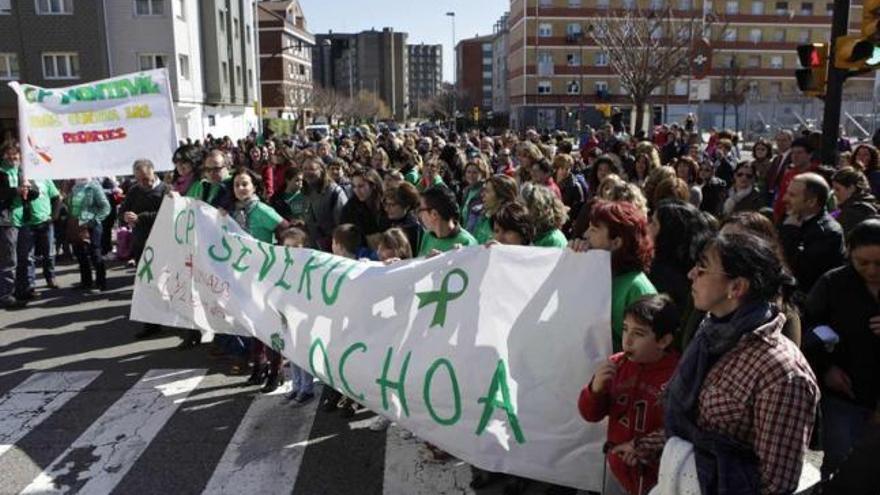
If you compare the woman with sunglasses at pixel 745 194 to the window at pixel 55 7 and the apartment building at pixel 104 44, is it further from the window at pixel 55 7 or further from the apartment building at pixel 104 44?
the window at pixel 55 7

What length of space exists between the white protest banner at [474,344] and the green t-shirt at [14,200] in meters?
5.81

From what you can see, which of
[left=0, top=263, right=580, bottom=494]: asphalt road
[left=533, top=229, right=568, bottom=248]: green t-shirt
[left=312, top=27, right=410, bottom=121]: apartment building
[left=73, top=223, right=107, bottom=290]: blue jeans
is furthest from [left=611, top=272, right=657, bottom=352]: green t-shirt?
[left=312, top=27, right=410, bottom=121]: apartment building

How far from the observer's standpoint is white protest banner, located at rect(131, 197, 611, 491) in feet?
11.5

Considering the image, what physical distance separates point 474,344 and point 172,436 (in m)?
2.56

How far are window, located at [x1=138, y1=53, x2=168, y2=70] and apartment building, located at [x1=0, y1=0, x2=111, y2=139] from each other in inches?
64.5

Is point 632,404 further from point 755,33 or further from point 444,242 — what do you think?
point 755,33

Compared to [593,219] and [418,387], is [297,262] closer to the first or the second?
[418,387]

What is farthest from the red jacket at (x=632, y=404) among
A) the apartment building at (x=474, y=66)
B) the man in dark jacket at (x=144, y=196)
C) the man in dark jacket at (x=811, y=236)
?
the apartment building at (x=474, y=66)

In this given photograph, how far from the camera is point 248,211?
262 inches

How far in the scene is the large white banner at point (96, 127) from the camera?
27.2ft

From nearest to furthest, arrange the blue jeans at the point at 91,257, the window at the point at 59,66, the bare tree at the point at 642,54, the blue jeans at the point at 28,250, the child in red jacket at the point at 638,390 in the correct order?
1. the child in red jacket at the point at 638,390
2. the blue jeans at the point at 28,250
3. the blue jeans at the point at 91,257
4. the bare tree at the point at 642,54
5. the window at the point at 59,66

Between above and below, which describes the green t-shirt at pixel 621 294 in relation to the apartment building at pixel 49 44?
below

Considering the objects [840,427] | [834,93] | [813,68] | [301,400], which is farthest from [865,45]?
[301,400]

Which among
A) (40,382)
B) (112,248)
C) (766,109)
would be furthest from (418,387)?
(766,109)
